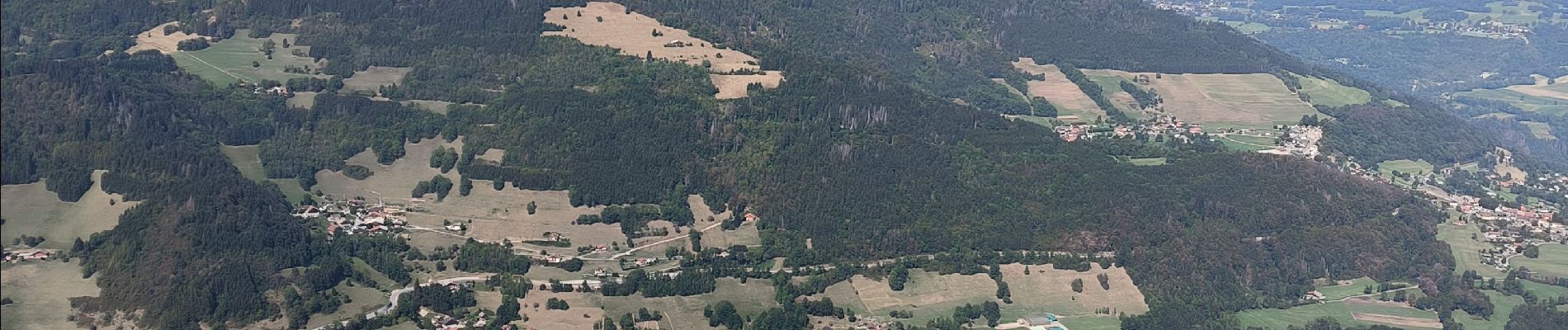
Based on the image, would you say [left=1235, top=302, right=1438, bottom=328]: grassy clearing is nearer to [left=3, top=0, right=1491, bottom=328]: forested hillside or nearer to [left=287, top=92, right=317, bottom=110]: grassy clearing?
[left=3, top=0, right=1491, bottom=328]: forested hillside

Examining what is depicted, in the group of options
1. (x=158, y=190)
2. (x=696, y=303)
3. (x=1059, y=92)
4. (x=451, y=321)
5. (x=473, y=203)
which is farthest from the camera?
(x=1059, y=92)

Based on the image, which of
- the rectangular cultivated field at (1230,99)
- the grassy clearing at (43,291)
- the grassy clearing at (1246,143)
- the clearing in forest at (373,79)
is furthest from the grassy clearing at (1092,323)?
the rectangular cultivated field at (1230,99)

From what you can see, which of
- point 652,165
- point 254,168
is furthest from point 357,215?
point 652,165

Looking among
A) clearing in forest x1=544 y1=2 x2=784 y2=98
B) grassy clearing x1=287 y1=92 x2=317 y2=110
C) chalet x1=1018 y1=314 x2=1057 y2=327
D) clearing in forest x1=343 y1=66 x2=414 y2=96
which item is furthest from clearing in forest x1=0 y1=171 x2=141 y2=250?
chalet x1=1018 y1=314 x2=1057 y2=327

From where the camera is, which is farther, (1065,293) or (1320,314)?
(1320,314)

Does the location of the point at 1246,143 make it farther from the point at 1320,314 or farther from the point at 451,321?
the point at 451,321
